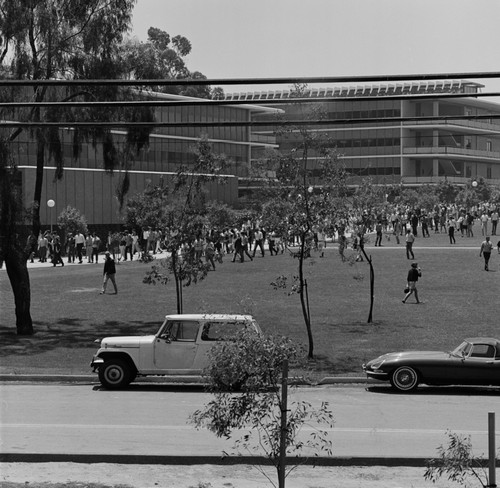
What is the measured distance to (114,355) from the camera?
A: 2100 cm

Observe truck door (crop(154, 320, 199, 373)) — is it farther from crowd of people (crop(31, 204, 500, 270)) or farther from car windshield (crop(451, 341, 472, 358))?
car windshield (crop(451, 341, 472, 358))

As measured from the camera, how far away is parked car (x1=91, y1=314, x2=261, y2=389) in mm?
20766

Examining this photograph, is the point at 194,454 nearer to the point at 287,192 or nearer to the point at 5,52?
the point at 287,192

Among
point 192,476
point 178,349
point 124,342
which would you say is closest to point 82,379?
Result: point 124,342

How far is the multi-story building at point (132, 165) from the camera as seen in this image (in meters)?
67.9

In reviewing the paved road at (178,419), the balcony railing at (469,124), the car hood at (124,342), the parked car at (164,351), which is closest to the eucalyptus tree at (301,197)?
the parked car at (164,351)

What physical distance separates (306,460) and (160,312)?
18.7 meters

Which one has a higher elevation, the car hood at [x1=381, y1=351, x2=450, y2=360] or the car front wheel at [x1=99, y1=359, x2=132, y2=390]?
the car hood at [x1=381, y1=351, x2=450, y2=360]

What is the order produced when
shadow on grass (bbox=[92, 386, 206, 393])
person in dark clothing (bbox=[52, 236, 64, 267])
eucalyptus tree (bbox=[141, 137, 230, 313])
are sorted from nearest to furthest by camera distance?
shadow on grass (bbox=[92, 386, 206, 393]) < eucalyptus tree (bbox=[141, 137, 230, 313]) < person in dark clothing (bbox=[52, 236, 64, 267])

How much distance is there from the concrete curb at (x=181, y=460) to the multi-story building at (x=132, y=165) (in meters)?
38.2

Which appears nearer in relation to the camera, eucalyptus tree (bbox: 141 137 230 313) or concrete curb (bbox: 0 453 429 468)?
concrete curb (bbox: 0 453 429 468)

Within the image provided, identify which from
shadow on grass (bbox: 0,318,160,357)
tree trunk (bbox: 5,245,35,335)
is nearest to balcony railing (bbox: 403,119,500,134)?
shadow on grass (bbox: 0,318,160,357)

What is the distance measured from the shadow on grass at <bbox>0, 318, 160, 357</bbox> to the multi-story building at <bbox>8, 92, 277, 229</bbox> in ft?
74.4

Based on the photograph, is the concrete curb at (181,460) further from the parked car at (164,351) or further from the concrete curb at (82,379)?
the concrete curb at (82,379)
